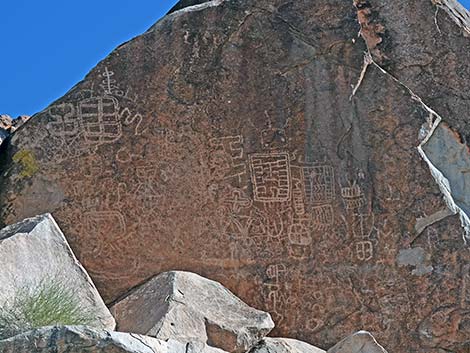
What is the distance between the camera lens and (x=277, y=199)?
750 cm

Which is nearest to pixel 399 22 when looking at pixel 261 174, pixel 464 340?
pixel 261 174

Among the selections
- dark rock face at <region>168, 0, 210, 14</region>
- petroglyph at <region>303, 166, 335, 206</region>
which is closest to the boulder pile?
petroglyph at <region>303, 166, 335, 206</region>

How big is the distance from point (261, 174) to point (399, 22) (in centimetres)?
216

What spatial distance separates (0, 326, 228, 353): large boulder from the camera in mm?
4668

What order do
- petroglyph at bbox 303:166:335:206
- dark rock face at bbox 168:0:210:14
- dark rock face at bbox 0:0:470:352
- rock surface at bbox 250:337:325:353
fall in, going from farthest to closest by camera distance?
dark rock face at bbox 168:0:210:14, petroglyph at bbox 303:166:335:206, dark rock face at bbox 0:0:470:352, rock surface at bbox 250:337:325:353

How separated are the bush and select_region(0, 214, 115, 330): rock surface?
0.09 meters

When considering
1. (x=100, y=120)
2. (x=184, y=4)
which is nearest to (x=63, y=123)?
(x=100, y=120)

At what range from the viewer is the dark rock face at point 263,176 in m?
7.40

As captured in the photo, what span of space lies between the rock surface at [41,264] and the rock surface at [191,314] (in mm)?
244

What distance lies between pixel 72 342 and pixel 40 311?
30.6 inches

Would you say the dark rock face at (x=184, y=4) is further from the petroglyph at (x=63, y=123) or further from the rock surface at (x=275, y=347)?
the rock surface at (x=275, y=347)

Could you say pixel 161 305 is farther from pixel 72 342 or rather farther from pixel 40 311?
pixel 72 342

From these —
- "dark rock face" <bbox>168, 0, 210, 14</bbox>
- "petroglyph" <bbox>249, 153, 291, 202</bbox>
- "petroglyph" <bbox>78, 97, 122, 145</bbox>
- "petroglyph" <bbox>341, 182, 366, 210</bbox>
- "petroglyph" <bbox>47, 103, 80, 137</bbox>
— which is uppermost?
"dark rock face" <bbox>168, 0, 210, 14</bbox>

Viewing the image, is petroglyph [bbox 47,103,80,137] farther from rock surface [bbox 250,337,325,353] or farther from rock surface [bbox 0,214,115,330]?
rock surface [bbox 250,337,325,353]
